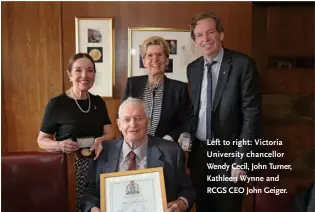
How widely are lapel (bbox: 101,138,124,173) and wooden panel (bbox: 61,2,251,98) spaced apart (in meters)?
0.32

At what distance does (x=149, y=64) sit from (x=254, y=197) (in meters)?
0.69

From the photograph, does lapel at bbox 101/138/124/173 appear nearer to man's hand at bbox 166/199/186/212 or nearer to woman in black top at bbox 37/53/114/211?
woman in black top at bbox 37/53/114/211

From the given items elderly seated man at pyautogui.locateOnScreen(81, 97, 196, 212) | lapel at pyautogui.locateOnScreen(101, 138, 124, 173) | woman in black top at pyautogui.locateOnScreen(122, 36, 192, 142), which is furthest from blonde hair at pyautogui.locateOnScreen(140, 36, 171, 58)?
lapel at pyautogui.locateOnScreen(101, 138, 124, 173)

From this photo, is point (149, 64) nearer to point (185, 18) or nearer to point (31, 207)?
point (185, 18)

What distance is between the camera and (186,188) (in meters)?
1.20

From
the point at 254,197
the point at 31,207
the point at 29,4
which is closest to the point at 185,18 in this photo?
the point at 29,4

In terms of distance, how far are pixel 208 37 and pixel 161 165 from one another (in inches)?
21.9

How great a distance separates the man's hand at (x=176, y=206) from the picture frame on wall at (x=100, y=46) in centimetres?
58

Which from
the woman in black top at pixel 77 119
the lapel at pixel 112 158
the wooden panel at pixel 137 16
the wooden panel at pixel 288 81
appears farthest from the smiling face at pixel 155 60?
the wooden panel at pixel 288 81

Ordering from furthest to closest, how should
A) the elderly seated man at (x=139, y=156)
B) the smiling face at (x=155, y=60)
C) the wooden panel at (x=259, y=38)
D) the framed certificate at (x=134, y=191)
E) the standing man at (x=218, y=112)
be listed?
the wooden panel at (x=259, y=38) → the smiling face at (x=155, y=60) → the standing man at (x=218, y=112) → the elderly seated man at (x=139, y=156) → the framed certificate at (x=134, y=191)

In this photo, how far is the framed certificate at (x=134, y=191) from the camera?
3.48ft

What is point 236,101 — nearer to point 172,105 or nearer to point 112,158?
point 172,105

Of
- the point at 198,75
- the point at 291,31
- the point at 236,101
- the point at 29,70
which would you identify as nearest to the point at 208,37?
the point at 198,75

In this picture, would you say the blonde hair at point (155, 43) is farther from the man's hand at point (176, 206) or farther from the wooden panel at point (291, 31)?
the man's hand at point (176, 206)
